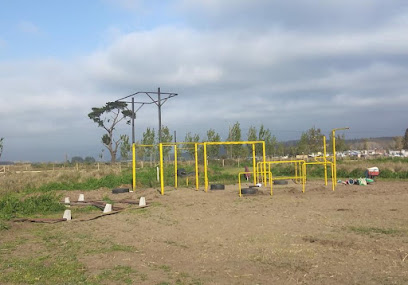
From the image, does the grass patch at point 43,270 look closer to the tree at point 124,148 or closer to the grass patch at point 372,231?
the grass patch at point 372,231

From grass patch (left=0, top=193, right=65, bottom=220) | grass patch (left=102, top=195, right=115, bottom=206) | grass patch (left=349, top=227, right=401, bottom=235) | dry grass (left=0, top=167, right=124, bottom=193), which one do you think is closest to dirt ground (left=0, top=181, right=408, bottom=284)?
grass patch (left=349, top=227, right=401, bottom=235)

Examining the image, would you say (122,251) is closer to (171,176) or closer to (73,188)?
(73,188)

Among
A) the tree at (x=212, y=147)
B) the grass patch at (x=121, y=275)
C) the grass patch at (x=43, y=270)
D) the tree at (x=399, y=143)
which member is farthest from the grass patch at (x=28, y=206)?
the tree at (x=399, y=143)

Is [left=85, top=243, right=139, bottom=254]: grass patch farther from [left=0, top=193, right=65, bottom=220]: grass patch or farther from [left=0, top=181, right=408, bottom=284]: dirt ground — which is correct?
[left=0, top=193, right=65, bottom=220]: grass patch

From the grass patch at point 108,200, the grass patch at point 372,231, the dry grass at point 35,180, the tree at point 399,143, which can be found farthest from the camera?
the tree at point 399,143

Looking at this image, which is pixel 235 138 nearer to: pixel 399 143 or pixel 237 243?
pixel 399 143

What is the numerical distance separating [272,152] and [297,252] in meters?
45.5

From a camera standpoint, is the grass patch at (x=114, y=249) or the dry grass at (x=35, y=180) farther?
the dry grass at (x=35, y=180)

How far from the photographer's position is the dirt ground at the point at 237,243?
18.5 feet

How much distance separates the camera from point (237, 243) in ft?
25.0

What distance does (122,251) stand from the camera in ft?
24.2

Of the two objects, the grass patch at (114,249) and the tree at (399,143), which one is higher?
the tree at (399,143)

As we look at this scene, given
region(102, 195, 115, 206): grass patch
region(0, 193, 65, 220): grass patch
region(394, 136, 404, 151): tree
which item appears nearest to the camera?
region(0, 193, 65, 220): grass patch

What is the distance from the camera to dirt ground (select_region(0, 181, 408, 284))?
18.5 ft
